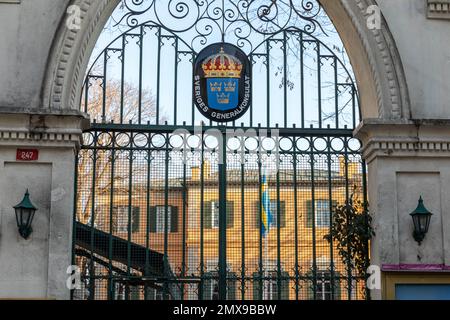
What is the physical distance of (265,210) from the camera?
11.6 meters

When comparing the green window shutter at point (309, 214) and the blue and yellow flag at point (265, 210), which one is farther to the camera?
the green window shutter at point (309, 214)

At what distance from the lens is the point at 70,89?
436 inches

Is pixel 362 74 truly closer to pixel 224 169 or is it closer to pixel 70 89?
pixel 224 169

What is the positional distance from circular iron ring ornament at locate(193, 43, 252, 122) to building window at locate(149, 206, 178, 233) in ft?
4.67

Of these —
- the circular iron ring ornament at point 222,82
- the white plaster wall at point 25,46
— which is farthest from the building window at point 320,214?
the white plaster wall at point 25,46

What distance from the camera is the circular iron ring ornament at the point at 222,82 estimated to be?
11688 millimetres

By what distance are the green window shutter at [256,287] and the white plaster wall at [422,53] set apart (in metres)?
3.06

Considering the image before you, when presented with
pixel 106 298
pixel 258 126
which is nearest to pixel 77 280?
pixel 106 298

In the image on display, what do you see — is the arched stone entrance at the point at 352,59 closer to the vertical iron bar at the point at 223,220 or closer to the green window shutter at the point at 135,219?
the green window shutter at the point at 135,219

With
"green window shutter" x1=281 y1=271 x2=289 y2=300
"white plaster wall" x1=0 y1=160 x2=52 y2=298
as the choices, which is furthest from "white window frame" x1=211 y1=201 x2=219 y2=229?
"white plaster wall" x1=0 y1=160 x2=52 y2=298

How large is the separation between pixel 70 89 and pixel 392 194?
4.53 metres

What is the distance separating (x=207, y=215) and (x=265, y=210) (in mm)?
815

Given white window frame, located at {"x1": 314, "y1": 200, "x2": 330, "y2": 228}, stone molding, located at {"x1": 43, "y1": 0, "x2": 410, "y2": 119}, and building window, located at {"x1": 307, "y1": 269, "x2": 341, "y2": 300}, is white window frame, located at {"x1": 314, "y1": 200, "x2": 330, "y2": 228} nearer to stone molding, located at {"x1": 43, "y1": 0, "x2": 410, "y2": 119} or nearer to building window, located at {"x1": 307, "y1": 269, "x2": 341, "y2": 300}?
building window, located at {"x1": 307, "y1": 269, "x2": 341, "y2": 300}

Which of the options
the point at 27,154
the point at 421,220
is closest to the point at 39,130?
the point at 27,154
